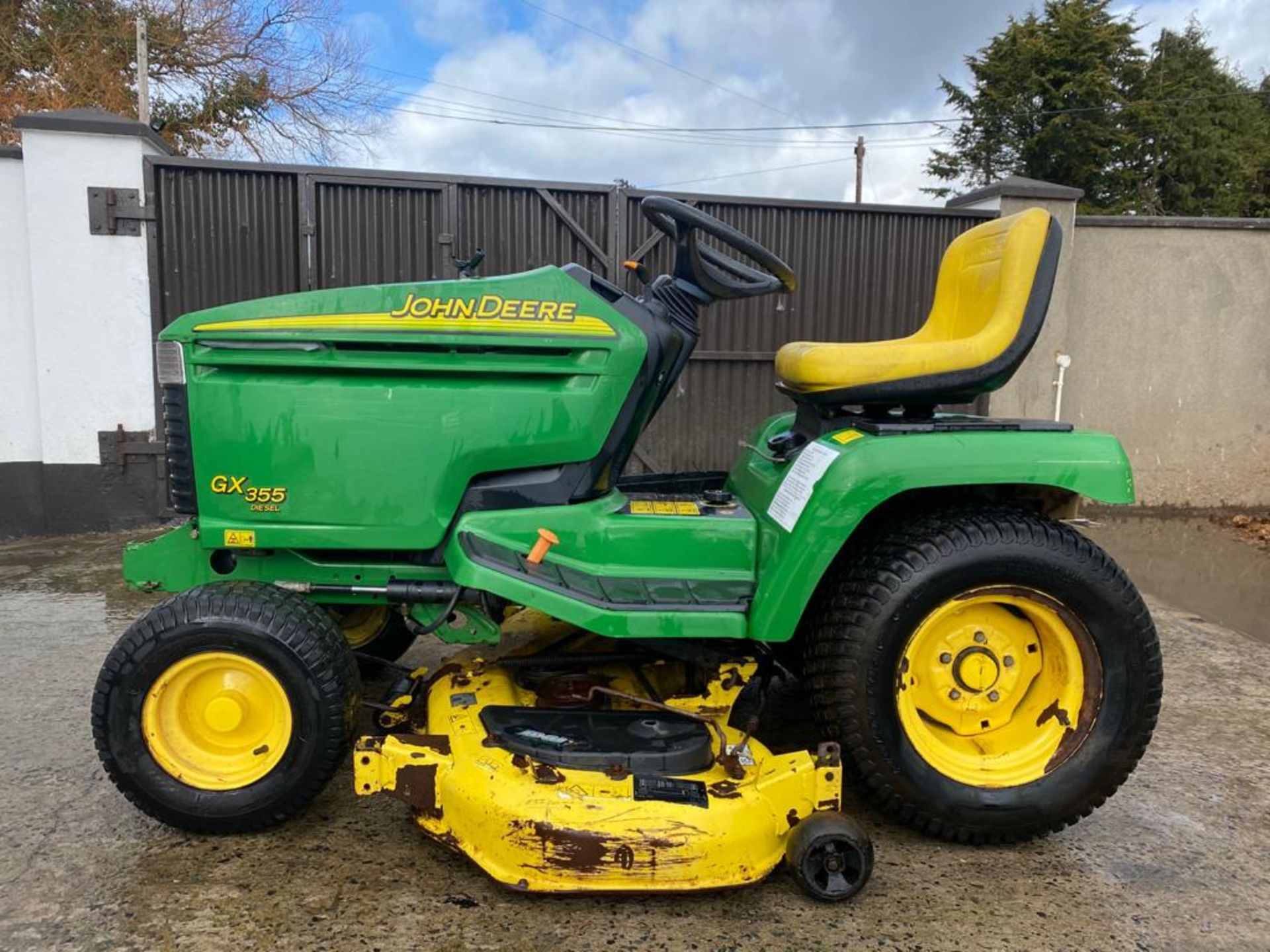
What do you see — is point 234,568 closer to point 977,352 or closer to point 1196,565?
point 977,352

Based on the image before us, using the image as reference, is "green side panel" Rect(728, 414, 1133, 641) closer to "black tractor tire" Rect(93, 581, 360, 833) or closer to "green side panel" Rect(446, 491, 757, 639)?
"green side panel" Rect(446, 491, 757, 639)

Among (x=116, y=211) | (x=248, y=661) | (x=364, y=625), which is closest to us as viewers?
(x=248, y=661)

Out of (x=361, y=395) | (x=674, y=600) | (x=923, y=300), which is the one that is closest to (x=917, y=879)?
(x=674, y=600)

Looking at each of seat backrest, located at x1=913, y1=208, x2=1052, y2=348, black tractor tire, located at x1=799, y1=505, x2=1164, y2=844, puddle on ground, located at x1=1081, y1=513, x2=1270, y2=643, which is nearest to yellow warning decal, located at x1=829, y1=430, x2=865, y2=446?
black tractor tire, located at x1=799, y1=505, x2=1164, y2=844

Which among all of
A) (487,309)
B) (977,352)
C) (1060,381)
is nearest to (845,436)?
(977,352)

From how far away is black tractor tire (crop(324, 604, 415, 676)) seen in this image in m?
3.08

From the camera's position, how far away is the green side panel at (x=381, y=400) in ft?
7.67

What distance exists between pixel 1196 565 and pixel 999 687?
14.2 ft

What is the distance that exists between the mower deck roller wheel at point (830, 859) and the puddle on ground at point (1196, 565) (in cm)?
343

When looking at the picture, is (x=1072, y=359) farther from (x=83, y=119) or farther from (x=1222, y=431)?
(x=83, y=119)

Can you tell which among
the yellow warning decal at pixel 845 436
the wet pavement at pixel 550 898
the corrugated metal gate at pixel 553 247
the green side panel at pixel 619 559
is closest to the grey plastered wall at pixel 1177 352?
the corrugated metal gate at pixel 553 247

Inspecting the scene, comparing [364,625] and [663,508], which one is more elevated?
[663,508]

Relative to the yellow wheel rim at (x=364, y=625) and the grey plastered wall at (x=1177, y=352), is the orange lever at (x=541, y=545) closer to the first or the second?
the yellow wheel rim at (x=364, y=625)

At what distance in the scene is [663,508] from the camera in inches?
99.7
